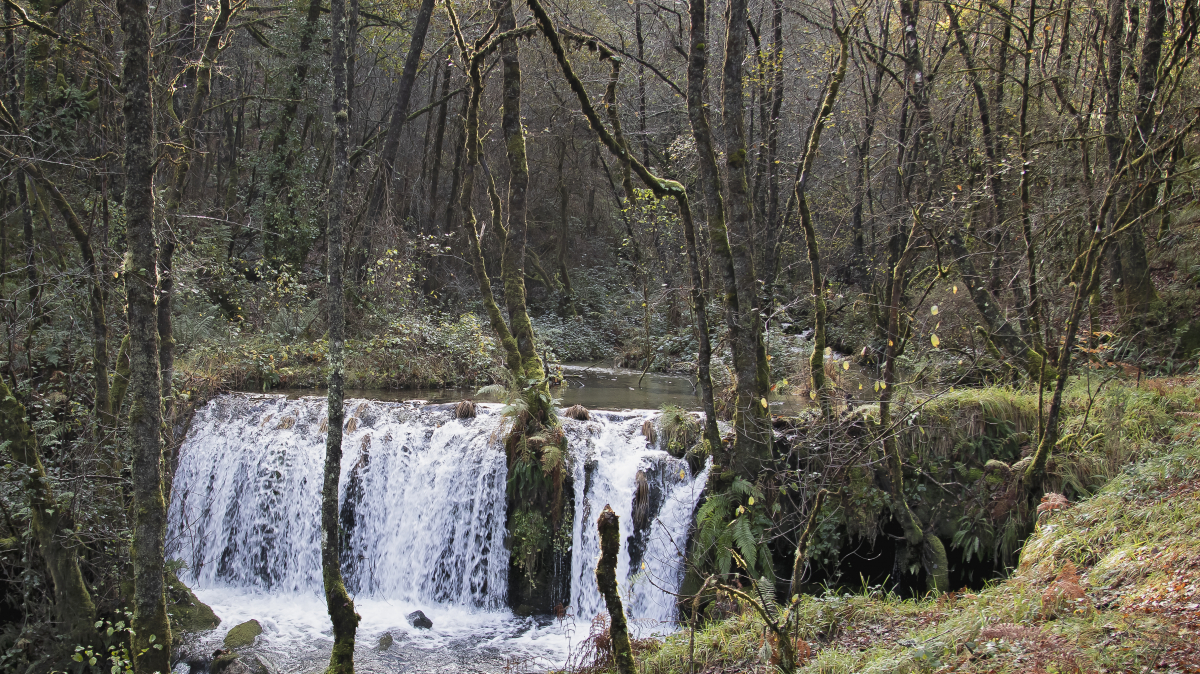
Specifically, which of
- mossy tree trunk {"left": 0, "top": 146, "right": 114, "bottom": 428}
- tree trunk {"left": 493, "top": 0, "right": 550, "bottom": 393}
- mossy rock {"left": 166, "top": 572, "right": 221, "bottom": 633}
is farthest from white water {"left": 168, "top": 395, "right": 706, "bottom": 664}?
mossy tree trunk {"left": 0, "top": 146, "right": 114, "bottom": 428}

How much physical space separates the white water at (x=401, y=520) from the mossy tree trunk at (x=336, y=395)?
2.18m

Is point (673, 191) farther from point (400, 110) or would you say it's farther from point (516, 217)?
point (400, 110)

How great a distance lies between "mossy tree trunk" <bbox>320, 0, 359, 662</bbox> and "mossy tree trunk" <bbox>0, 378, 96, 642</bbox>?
2.74 metres

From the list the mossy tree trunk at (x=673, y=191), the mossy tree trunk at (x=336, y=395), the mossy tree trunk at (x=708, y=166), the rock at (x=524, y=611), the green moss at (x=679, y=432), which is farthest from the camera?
the green moss at (x=679, y=432)

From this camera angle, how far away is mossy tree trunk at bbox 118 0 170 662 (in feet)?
16.3

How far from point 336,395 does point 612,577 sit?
3.59 m

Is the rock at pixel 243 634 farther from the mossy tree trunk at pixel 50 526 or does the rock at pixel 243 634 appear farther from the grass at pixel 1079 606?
the grass at pixel 1079 606

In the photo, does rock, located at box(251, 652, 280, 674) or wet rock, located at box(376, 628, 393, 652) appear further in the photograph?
wet rock, located at box(376, 628, 393, 652)

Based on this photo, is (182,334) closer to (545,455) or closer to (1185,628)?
(545,455)

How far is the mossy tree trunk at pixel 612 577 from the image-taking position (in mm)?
3789

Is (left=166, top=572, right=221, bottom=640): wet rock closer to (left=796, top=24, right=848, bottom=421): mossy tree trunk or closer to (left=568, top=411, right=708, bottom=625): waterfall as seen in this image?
(left=568, top=411, right=708, bottom=625): waterfall

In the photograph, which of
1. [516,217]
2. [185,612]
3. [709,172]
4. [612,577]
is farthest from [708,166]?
[185,612]

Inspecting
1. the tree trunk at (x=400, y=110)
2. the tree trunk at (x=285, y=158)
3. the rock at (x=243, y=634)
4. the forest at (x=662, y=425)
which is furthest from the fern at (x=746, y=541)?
the tree trunk at (x=285, y=158)

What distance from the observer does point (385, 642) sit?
25.5 feet
